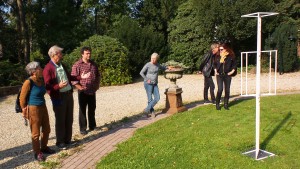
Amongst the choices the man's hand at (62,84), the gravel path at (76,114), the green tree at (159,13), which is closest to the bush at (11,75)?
the gravel path at (76,114)

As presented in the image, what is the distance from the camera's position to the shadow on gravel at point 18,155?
16.7 feet

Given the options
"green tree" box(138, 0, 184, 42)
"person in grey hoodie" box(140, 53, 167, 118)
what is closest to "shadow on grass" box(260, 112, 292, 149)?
"person in grey hoodie" box(140, 53, 167, 118)

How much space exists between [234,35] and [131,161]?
1672 cm

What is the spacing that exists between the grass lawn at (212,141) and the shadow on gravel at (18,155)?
1358 mm

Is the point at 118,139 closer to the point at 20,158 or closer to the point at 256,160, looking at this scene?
the point at 20,158

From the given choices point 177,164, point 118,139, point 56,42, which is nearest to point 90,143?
point 118,139

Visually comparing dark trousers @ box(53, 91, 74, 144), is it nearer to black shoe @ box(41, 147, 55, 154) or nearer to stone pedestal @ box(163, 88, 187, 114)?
black shoe @ box(41, 147, 55, 154)

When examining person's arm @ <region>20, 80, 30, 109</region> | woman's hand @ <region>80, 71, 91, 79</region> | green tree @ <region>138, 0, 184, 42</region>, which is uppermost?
green tree @ <region>138, 0, 184, 42</region>

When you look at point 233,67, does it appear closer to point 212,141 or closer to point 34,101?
point 212,141

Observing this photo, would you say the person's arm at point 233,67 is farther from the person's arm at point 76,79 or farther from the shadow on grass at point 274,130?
the person's arm at point 76,79

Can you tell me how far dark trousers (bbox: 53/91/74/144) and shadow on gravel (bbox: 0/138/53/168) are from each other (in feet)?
1.91

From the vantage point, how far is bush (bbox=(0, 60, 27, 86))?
1427 cm

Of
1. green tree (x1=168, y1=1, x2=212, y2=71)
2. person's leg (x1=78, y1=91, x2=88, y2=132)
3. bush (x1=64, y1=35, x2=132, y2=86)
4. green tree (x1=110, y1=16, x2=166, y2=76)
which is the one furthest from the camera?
green tree (x1=168, y1=1, x2=212, y2=71)

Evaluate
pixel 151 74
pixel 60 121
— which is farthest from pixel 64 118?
pixel 151 74
